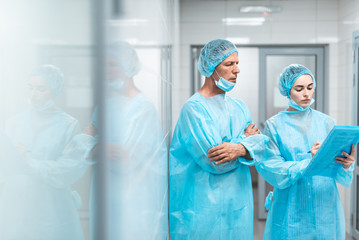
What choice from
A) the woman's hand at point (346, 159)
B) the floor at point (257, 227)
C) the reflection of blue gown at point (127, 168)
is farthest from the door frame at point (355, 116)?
the reflection of blue gown at point (127, 168)

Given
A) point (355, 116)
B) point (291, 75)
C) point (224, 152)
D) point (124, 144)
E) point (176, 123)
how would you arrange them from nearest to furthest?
point (124, 144) < point (224, 152) < point (291, 75) < point (176, 123) < point (355, 116)

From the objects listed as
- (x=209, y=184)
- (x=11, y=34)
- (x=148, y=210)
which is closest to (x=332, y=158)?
(x=209, y=184)

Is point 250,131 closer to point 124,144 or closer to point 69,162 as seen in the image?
point 124,144

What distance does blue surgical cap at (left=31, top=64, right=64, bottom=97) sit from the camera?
1.08 feet

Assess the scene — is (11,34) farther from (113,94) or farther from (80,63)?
(113,94)

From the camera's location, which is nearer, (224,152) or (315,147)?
(224,152)

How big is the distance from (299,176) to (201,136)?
53 cm

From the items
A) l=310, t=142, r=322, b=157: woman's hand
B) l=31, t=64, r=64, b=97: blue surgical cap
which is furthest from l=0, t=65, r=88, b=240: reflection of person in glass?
l=310, t=142, r=322, b=157: woman's hand

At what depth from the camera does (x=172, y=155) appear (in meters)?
1.86

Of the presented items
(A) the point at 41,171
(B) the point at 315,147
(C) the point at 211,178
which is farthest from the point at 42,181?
(B) the point at 315,147

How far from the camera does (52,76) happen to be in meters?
0.35

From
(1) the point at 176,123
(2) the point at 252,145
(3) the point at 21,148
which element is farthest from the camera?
(1) the point at 176,123

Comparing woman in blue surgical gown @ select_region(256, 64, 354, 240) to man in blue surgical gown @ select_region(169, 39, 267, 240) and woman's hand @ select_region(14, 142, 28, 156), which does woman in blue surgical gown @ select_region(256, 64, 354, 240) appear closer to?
man in blue surgical gown @ select_region(169, 39, 267, 240)

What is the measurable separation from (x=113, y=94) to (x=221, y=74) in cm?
132
